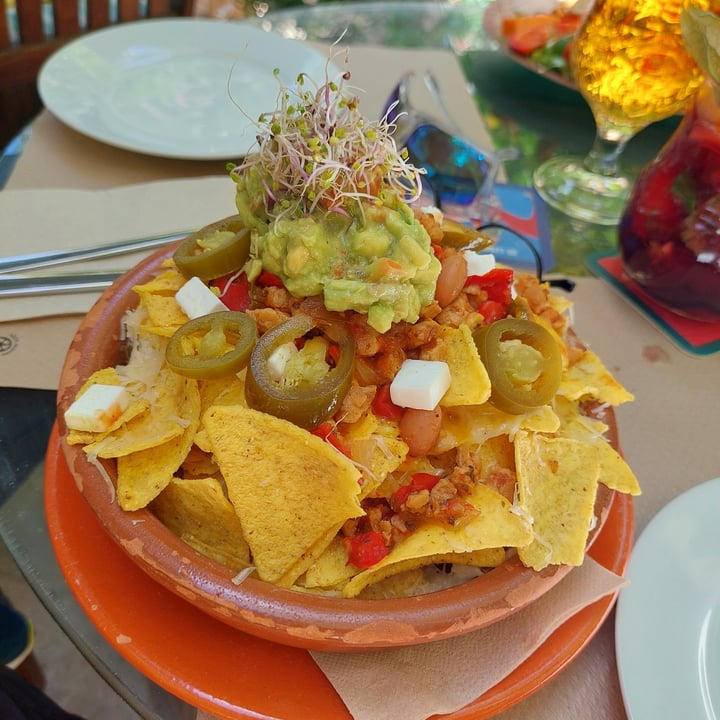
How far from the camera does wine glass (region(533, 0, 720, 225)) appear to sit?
6.51ft

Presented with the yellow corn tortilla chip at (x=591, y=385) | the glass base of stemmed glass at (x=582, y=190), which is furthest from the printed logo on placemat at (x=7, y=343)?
the glass base of stemmed glass at (x=582, y=190)

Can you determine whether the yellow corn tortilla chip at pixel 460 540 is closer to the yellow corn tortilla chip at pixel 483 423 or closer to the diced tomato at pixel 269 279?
the yellow corn tortilla chip at pixel 483 423

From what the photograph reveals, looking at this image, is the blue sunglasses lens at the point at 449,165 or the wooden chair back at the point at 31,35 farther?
the wooden chair back at the point at 31,35

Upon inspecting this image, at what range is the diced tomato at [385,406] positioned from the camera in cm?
122

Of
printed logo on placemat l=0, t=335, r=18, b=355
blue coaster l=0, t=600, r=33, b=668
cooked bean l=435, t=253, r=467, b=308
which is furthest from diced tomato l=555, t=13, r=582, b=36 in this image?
blue coaster l=0, t=600, r=33, b=668

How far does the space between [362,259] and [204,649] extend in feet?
2.31

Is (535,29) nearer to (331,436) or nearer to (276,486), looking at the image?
(331,436)

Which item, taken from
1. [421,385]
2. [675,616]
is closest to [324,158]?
[421,385]

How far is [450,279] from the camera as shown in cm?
131

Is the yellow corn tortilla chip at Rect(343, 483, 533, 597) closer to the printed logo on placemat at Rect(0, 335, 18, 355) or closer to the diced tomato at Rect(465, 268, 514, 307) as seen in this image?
the diced tomato at Rect(465, 268, 514, 307)

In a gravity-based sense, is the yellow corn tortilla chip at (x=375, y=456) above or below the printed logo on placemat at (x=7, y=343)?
above

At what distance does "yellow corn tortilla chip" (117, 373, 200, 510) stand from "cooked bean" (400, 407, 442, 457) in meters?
0.36

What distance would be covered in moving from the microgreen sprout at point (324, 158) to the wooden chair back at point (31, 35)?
2.56m

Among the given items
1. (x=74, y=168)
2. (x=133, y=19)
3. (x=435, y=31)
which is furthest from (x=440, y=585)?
(x=133, y=19)
